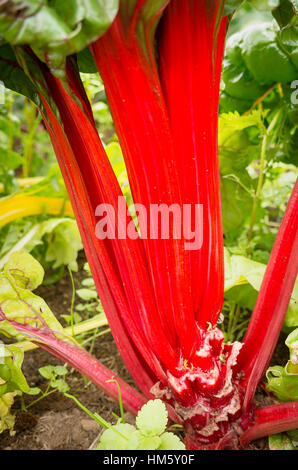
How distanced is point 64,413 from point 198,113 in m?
0.69

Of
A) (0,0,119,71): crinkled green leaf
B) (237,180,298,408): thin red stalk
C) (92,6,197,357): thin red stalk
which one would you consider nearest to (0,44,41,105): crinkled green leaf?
(92,6,197,357): thin red stalk

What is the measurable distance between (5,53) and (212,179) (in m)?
0.43

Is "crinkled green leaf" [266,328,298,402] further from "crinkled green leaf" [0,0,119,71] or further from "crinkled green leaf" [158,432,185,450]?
"crinkled green leaf" [0,0,119,71]

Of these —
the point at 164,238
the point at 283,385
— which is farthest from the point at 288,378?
the point at 164,238

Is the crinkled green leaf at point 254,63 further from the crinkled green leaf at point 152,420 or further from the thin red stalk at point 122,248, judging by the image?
the crinkled green leaf at point 152,420

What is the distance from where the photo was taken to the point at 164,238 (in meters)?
0.79

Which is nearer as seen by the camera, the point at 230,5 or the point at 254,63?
the point at 230,5

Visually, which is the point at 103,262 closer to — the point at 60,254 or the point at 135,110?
the point at 135,110

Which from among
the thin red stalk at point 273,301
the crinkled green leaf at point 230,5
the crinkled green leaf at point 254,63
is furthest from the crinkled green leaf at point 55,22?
the crinkled green leaf at point 254,63

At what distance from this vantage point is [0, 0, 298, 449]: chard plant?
708 millimetres

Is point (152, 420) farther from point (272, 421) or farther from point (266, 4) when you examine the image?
point (266, 4)

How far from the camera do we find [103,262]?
0.85 metres

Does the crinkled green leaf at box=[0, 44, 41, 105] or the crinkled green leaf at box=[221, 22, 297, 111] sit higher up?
the crinkled green leaf at box=[0, 44, 41, 105]

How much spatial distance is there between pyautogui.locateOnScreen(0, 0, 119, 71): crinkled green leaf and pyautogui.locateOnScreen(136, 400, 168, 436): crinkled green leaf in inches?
20.0
